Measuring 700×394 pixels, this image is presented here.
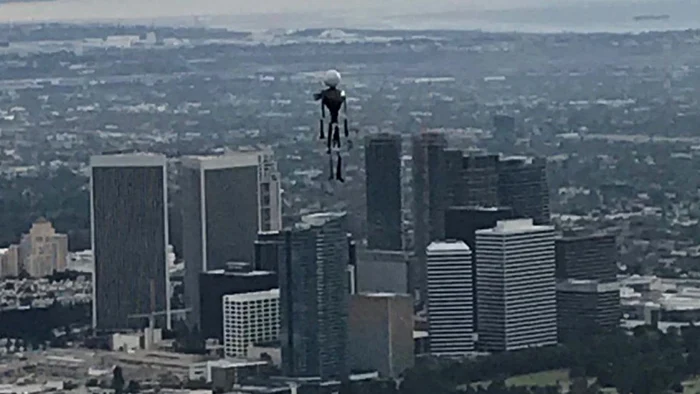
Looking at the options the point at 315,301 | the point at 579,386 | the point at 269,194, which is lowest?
the point at 579,386

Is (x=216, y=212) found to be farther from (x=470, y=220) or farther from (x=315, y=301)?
(x=315, y=301)

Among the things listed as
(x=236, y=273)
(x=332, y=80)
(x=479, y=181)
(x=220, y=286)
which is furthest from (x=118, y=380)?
(x=332, y=80)

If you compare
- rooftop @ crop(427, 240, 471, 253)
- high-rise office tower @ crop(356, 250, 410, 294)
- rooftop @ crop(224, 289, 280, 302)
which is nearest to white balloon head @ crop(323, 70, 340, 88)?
rooftop @ crop(224, 289, 280, 302)

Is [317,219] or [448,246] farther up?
[317,219]

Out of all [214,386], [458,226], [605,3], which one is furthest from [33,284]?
[605,3]

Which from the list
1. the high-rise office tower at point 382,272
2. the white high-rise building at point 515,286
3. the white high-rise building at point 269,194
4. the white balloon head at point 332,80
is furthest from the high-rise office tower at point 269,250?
the white balloon head at point 332,80

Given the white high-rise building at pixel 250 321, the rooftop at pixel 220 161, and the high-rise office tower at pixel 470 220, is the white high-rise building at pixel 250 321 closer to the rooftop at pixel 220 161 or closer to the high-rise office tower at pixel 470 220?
the high-rise office tower at pixel 470 220
